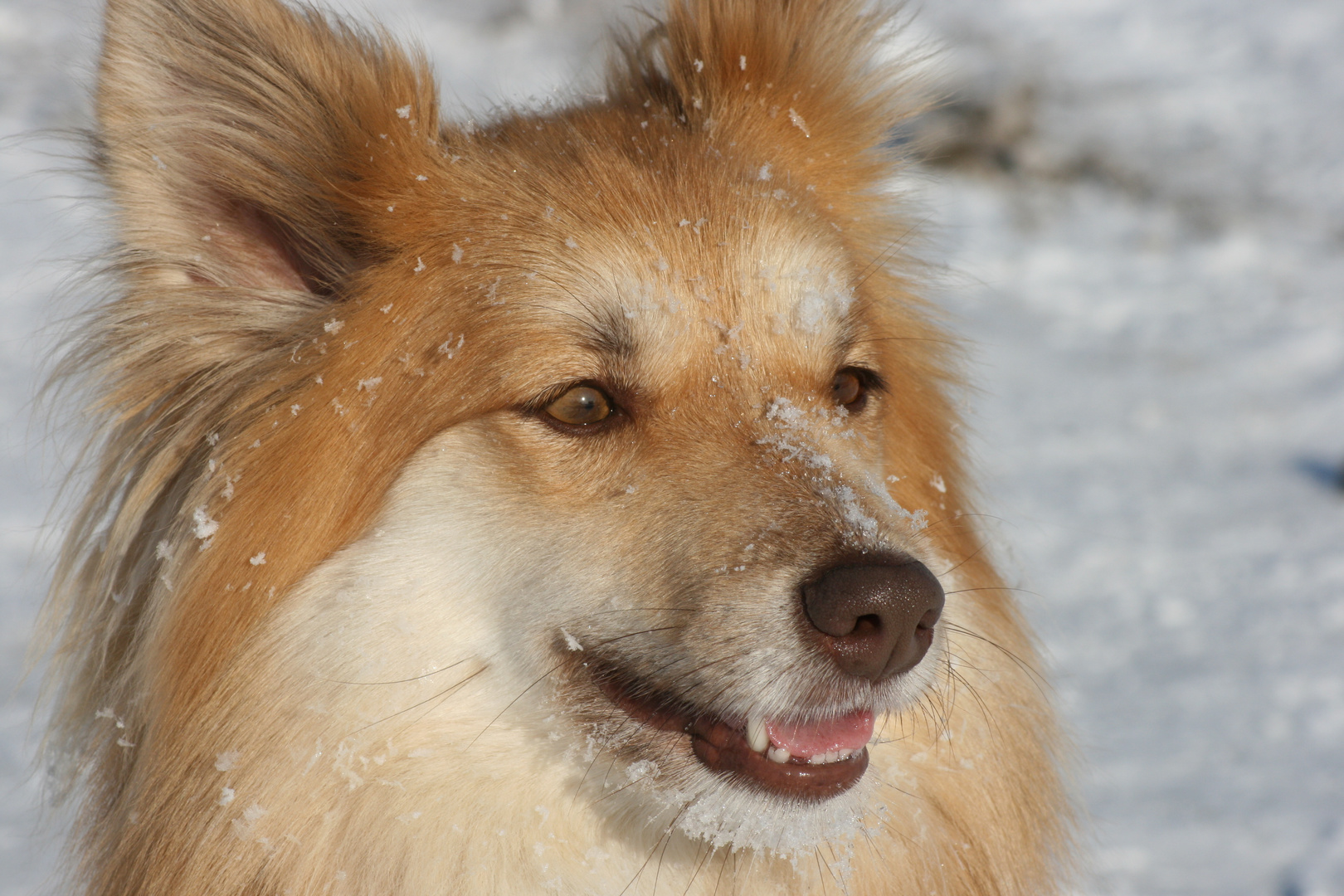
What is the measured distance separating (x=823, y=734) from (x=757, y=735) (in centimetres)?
12

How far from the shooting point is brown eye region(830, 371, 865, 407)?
7.90 ft

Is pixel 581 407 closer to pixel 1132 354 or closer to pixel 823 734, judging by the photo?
pixel 823 734

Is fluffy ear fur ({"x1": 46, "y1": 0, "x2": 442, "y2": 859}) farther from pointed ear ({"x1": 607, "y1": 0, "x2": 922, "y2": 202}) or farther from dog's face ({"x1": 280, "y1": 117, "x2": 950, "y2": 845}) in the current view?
pointed ear ({"x1": 607, "y1": 0, "x2": 922, "y2": 202})

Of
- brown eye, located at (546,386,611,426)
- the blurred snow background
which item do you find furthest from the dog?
the blurred snow background

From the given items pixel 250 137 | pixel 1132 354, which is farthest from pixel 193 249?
pixel 1132 354

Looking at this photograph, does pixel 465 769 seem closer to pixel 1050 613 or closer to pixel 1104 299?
pixel 1050 613

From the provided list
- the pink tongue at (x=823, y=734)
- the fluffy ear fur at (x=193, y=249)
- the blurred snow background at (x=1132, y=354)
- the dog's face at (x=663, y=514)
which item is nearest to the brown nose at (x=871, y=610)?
the dog's face at (x=663, y=514)

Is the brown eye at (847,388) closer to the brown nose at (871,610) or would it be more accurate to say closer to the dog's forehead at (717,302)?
the dog's forehead at (717,302)

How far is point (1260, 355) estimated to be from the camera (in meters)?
6.68

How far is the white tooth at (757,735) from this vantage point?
1845mm

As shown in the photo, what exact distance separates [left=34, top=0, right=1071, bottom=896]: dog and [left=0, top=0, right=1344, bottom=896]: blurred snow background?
32 centimetres

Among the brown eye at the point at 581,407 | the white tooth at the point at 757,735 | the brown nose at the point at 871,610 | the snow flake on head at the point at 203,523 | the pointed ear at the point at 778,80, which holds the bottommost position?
the white tooth at the point at 757,735

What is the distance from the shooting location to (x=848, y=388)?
2.44m

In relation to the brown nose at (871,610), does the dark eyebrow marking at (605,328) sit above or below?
above
